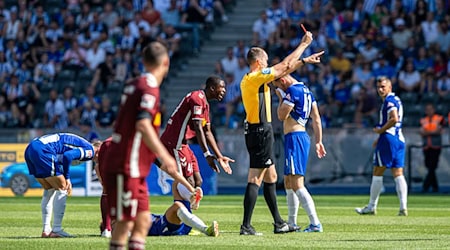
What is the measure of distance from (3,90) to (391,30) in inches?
490

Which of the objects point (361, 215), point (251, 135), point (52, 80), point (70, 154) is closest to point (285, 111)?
point (251, 135)

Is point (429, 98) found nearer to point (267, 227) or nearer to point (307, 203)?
point (267, 227)

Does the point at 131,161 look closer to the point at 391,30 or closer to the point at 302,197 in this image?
the point at 302,197

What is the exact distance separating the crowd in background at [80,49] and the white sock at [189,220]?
18694 millimetres

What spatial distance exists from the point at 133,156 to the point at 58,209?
5.35 metres

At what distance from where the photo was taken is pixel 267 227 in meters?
15.9

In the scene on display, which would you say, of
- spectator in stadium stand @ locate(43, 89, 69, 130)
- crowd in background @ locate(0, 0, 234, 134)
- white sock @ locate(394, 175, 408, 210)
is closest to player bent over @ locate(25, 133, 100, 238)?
white sock @ locate(394, 175, 408, 210)

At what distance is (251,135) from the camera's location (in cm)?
1424

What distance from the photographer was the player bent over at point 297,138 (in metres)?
14.6

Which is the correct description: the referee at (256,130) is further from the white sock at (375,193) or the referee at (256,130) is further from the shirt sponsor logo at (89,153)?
the white sock at (375,193)

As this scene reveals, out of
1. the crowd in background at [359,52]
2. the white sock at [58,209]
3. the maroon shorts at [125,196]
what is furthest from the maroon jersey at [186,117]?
the crowd in background at [359,52]

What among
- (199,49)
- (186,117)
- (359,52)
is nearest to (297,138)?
(186,117)

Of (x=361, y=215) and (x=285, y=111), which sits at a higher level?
(x=285, y=111)

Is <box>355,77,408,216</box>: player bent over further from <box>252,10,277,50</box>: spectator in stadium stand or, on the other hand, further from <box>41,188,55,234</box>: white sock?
<box>252,10,277,50</box>: spectator in stadium stand
